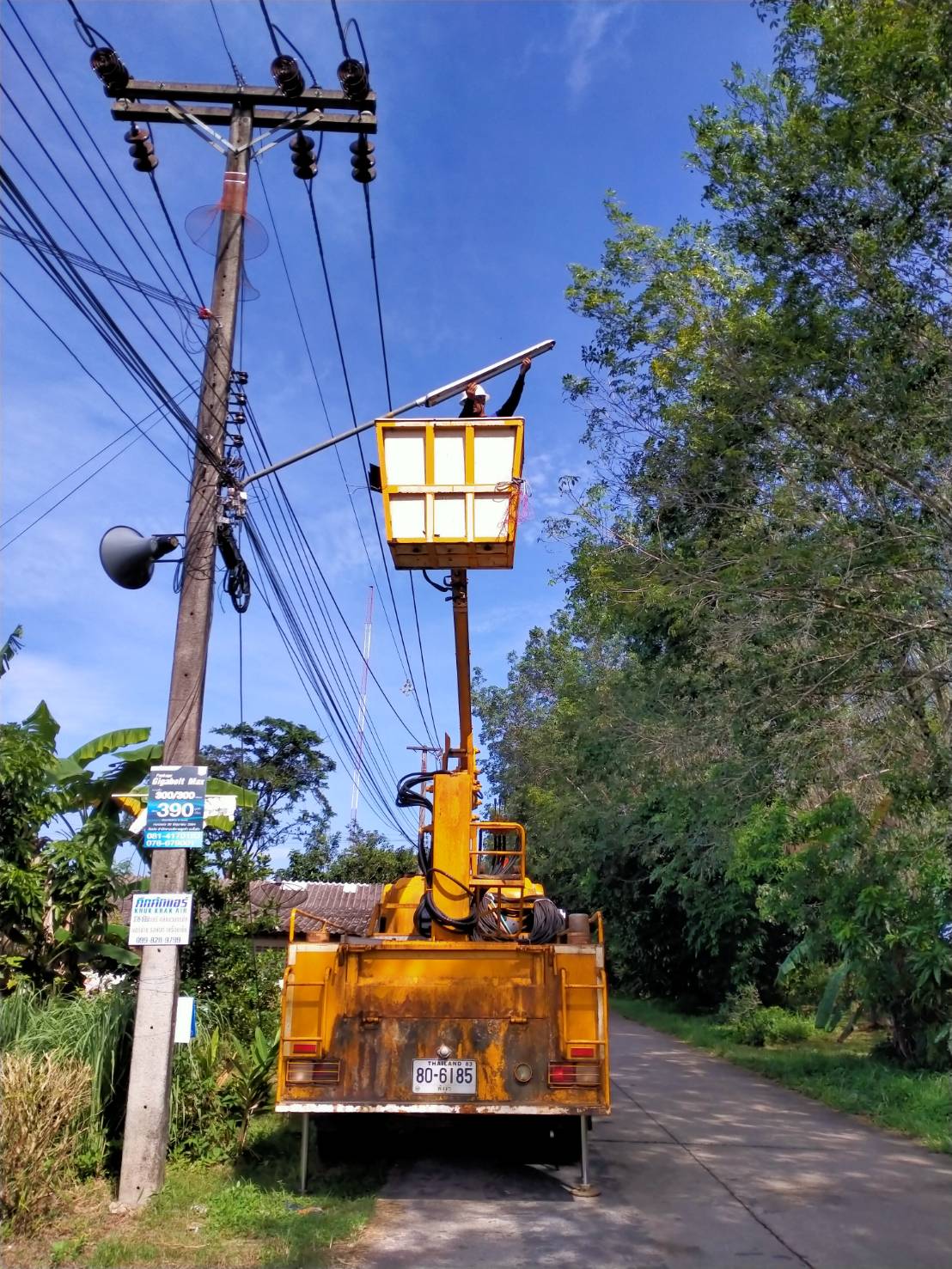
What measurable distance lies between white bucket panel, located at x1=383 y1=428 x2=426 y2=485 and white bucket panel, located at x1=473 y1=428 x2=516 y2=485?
0.45 metres

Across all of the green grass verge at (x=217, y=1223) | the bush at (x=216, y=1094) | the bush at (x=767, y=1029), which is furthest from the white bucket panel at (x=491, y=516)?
the bush at (x=767, y=1029)

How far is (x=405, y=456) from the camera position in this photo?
321 inches

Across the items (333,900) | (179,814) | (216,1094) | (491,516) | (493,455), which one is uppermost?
(493,455)

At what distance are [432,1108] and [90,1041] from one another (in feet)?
8.75

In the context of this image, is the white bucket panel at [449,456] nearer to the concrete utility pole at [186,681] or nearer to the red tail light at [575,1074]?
the concrete utility pole at [186,681]

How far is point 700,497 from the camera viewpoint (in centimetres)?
1196

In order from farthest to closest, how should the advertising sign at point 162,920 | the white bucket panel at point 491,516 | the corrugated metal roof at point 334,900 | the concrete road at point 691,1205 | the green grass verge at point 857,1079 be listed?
the corrugated metal roof at point 334,900 → the green grass verge at point 857,1079 → the white bucket panel at point 491,516 → the advertising sign at point 162,920 → the concrete road at point 691,1205

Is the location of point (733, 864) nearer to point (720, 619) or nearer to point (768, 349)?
point (720, 619)

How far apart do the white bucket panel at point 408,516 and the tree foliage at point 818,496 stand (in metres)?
3.56

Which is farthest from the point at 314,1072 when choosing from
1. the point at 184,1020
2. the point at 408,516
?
the point at 408,516

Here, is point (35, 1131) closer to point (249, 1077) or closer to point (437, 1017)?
point (249, 1077)

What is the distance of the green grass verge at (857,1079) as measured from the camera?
1040 cm

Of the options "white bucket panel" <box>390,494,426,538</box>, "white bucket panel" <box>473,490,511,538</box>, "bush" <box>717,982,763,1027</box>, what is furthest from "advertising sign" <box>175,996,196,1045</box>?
"bush" <box>717,982,763,1027</box>

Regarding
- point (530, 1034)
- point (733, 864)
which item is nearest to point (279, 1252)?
point (530, 1034)
